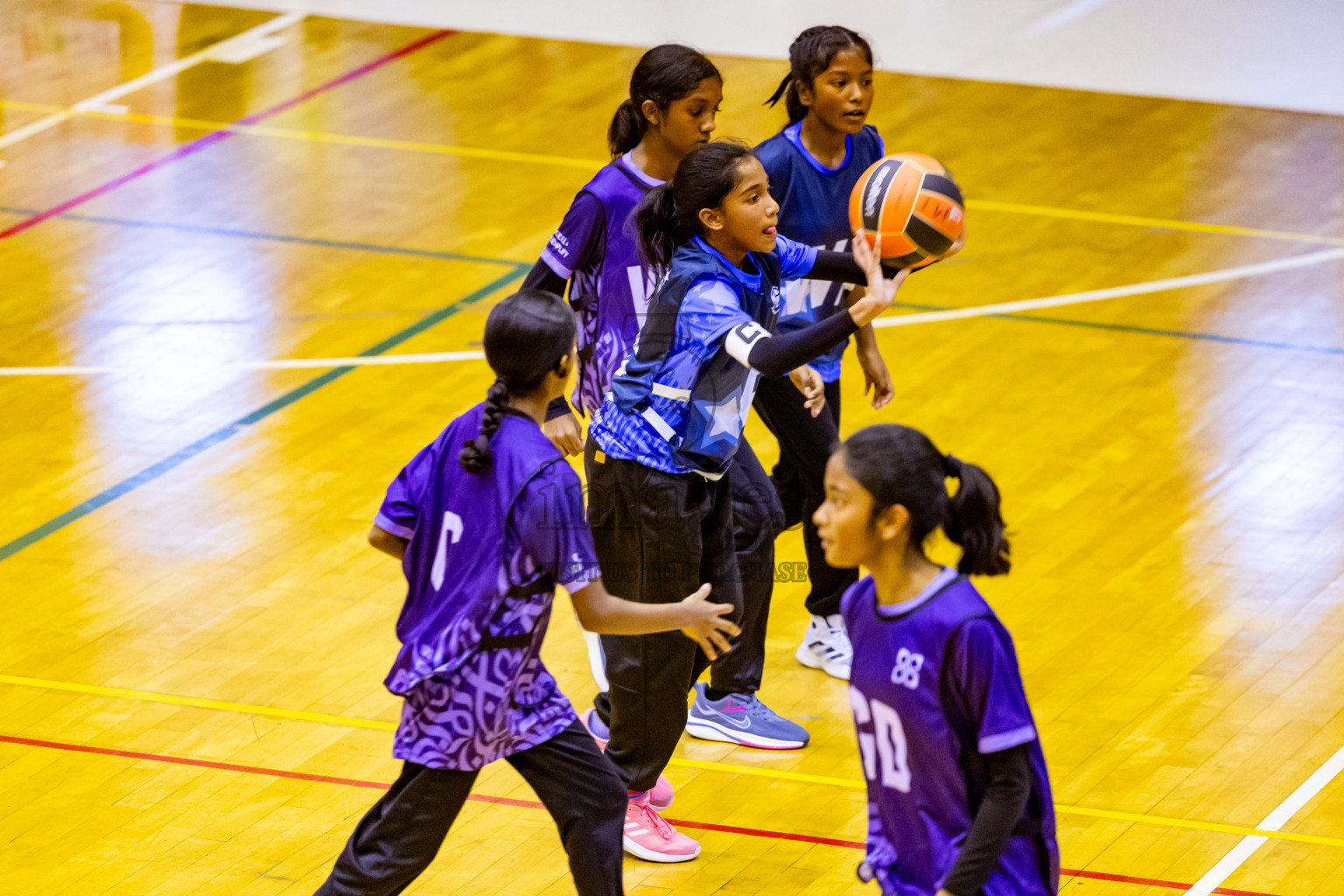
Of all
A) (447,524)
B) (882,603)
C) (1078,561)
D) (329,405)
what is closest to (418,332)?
(329,405)

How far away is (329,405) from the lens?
789 cm

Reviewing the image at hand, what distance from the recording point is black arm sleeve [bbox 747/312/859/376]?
13.5 feet

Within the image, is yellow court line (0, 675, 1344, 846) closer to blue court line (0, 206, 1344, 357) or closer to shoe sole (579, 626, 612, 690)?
shoe sole (579, 626, 612, 690)

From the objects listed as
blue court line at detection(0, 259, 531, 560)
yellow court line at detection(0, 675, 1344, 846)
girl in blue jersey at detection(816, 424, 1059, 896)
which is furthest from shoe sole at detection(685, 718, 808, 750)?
blue court line at detection(0, 259, 531, 560)

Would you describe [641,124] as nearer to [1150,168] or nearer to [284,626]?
[284,626]

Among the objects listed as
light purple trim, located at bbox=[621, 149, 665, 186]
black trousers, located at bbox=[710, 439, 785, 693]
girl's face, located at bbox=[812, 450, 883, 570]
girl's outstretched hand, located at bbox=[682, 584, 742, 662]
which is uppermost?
light purple trim, located at bbox=[621, 149, 665, 186]

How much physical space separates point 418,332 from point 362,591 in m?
2.43

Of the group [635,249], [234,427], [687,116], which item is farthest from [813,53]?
[234,427]

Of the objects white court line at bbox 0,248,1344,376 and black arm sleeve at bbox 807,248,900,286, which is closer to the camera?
black arm sleeve at bbox 807,248,900,286

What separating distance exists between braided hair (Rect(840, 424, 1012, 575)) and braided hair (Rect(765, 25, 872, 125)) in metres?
2.48

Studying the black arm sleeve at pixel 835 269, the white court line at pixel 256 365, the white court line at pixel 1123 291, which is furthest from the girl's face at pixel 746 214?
the white court line at pixel 1123 291

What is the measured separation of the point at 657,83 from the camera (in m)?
5.17

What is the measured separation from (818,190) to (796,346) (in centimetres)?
164

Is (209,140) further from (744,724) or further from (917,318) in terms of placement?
(744,724)
